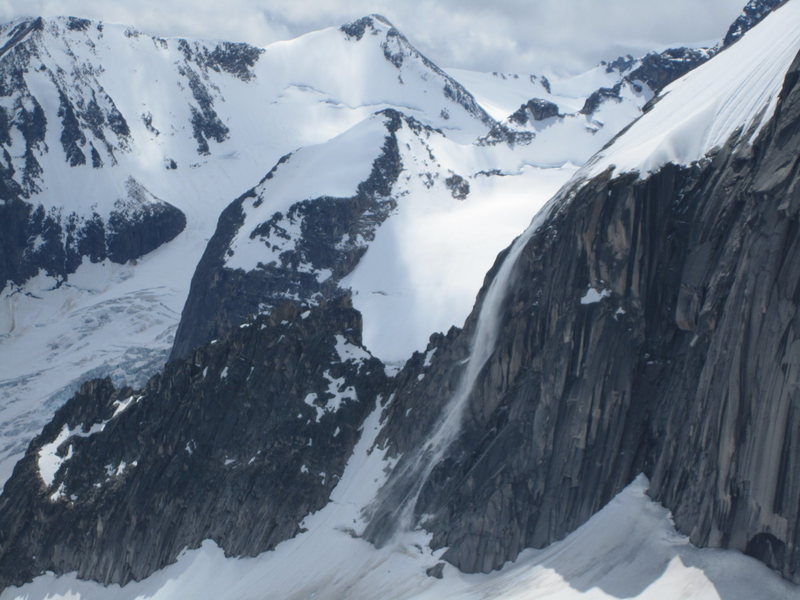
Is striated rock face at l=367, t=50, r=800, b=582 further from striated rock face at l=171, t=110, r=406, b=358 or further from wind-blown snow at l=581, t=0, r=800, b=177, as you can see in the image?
striated rock face at l=171, t=110, r=406, b=358

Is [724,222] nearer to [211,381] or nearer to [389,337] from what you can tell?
[211,381]

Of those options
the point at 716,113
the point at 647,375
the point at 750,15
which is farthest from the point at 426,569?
the point at 750,15

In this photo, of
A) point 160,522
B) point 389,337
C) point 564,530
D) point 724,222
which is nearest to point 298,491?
point 160,522

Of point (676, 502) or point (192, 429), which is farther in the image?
point (192, 429)

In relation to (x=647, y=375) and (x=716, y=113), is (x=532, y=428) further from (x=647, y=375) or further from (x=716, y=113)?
(x=716, y=113)

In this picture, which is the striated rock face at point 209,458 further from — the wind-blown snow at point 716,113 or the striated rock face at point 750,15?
the striated rock face at point 750,15

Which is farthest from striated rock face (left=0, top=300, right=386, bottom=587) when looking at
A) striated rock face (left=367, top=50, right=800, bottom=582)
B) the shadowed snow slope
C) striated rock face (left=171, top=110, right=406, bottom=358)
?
striated rock face (left=171, top=110, right=406, bottom=358)
